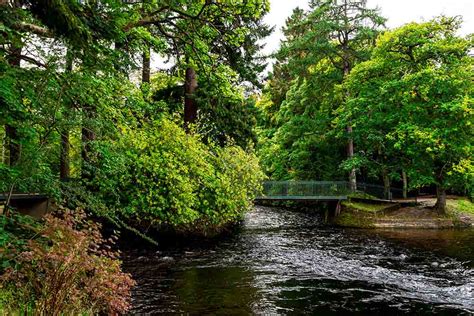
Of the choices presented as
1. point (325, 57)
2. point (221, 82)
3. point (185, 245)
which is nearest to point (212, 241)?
point (185, 245)

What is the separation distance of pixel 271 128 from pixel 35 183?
117 ft

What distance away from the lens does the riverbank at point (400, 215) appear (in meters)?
20.9

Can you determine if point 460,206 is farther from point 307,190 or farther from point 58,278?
point 58,278

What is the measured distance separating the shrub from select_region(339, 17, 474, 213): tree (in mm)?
17983

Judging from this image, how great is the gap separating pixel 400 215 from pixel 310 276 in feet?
42.1

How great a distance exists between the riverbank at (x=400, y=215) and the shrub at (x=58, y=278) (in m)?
18.2

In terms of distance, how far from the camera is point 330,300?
28.7 feet

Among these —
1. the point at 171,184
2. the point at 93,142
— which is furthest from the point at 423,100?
the point at 93,142

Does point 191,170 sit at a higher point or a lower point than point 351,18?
lower

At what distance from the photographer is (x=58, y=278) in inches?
167

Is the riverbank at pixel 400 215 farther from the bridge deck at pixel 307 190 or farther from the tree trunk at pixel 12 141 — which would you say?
the tree trunk at pixel 12 141

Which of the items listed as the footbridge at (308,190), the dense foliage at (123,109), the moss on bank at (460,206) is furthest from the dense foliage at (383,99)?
the dense foliage at (123,109)

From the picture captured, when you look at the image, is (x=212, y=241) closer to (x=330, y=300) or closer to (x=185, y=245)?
(x=185, y=245)

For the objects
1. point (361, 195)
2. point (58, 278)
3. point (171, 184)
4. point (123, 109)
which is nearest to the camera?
point (58, 278)
